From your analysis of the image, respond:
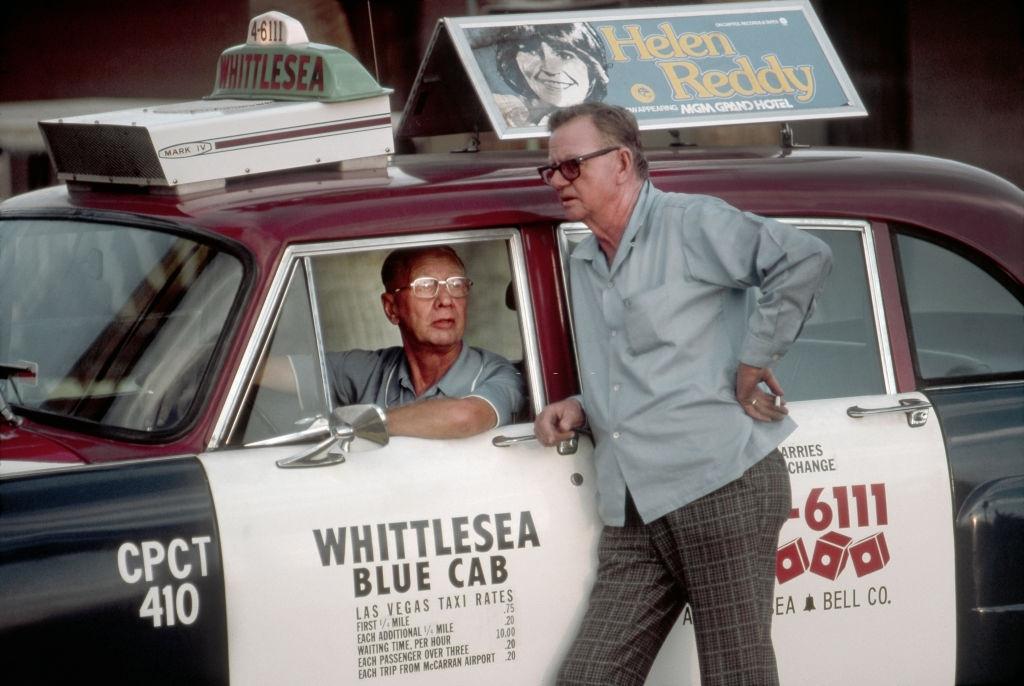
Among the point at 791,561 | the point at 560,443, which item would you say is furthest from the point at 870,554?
the point at 560,443

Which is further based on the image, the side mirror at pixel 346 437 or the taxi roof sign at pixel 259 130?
the taxi roof sign at pixel 259 130

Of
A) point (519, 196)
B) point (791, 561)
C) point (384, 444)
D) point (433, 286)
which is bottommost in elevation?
point (791, 561)

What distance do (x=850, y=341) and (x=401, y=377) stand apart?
116cm

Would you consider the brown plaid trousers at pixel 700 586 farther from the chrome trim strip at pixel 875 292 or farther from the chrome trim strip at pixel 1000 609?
the chrome trim strip at pixel 1000 609

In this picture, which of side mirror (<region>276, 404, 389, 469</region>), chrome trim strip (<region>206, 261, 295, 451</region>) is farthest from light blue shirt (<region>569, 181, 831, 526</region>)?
chrome trim strip (<region>206, 261, 295, 451</region>)

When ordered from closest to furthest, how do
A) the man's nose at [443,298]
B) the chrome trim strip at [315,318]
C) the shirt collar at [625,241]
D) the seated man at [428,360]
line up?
the shirt collar at [625,241]
the chrome trim strip at [315,318]
the seated man at [428,360]
the man's nose at [443,298]

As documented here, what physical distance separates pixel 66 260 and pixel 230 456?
71 cm

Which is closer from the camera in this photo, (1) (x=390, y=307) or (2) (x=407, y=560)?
(2) (x=407, y=560)

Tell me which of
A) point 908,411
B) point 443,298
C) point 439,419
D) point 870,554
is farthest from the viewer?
point 443,298

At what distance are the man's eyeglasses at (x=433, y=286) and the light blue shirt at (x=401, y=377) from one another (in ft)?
0.60

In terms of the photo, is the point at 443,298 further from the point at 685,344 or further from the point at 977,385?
the point at 977,385

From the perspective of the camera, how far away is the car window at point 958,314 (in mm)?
3861

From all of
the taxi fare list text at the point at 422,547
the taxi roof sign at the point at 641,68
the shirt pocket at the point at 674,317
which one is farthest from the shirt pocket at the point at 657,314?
the taxi roof sign at the point at 641,68

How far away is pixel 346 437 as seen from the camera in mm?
3281
